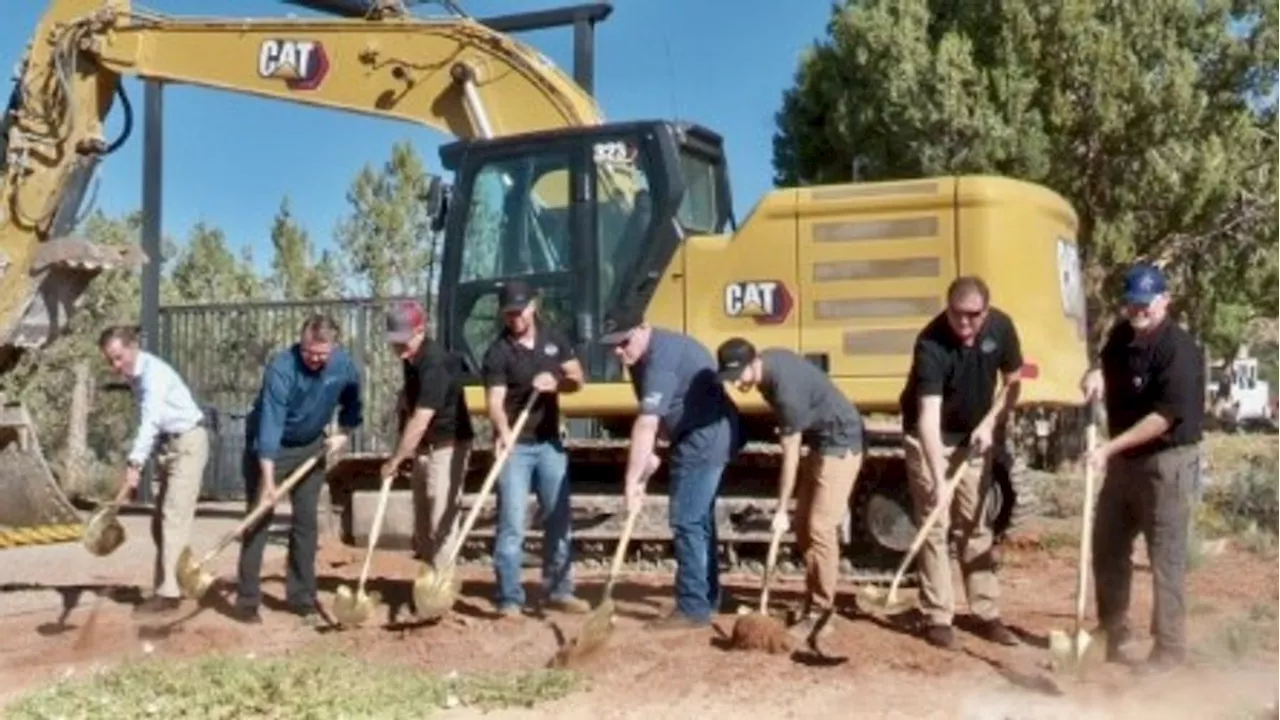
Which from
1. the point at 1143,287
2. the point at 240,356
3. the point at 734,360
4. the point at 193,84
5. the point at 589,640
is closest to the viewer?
the point at 1143,287

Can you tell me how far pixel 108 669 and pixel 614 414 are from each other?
4.42 meters

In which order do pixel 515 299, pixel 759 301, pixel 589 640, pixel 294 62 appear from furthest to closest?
1. pixel 294 62
2. pixel 759 301
3. pixel 515 299
4. pixel 589 640

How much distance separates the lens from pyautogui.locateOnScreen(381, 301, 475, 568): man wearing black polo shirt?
10820 millimetres

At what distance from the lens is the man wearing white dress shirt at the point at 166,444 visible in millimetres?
11016

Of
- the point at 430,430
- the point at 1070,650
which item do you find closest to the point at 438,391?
the point at 430,430

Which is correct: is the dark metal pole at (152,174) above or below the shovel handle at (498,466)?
above

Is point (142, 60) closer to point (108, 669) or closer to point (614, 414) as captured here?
point (614, 414)

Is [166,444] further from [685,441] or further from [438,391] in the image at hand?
[685,441]

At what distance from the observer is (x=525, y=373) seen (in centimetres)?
1075

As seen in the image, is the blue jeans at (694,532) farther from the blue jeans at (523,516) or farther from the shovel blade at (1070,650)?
the shovel blade at (1070,650)

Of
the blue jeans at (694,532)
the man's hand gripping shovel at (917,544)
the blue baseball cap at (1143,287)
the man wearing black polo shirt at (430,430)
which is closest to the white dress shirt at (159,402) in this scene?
the man wearing black polo shirt at (430,430)


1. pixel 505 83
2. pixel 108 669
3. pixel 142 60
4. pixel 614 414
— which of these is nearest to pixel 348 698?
pixel 108 669

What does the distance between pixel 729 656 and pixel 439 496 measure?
8.05ft

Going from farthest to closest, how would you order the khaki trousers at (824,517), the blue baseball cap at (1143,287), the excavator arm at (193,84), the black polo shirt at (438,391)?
the excavator arm at (193,84) → the black polo shirt at (438,391) → the khaki trousers at (824,517) → the blue baseball cap at (1143,287)
